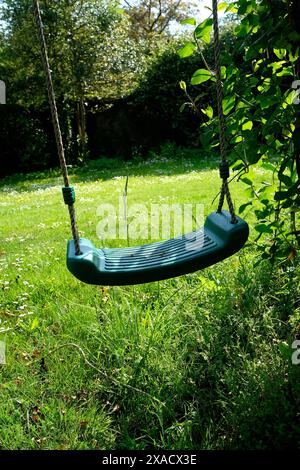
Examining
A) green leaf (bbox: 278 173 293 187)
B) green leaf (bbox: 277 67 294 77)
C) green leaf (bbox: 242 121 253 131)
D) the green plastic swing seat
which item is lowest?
the green plastic swing seat

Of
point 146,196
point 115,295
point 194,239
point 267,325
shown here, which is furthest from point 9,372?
point 146,196

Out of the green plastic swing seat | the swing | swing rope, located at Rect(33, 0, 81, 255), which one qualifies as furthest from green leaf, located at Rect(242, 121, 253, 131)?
swing rope, located at Rect(33, 0, 81, 255)

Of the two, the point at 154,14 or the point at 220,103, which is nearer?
the point at 220,103

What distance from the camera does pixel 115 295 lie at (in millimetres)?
2848

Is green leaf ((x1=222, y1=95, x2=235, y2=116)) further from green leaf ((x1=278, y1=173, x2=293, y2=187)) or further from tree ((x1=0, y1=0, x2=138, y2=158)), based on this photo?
tree ((x1=0, y1=0, x2=138, y2=158))

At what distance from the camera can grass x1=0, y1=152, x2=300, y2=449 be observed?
1951mm

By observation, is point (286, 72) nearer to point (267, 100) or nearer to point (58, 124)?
point (267, 100)

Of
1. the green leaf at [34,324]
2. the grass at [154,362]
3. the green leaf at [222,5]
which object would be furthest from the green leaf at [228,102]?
the green leaf at [34,324]

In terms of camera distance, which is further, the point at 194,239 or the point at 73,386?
the point at 73,386

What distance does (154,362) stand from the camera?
7.59 ft

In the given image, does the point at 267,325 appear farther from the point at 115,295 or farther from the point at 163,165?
the point at 163,165

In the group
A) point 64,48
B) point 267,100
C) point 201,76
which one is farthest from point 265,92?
point 64,48

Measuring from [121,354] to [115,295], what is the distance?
0.57m

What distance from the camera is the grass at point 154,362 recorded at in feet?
6.40
